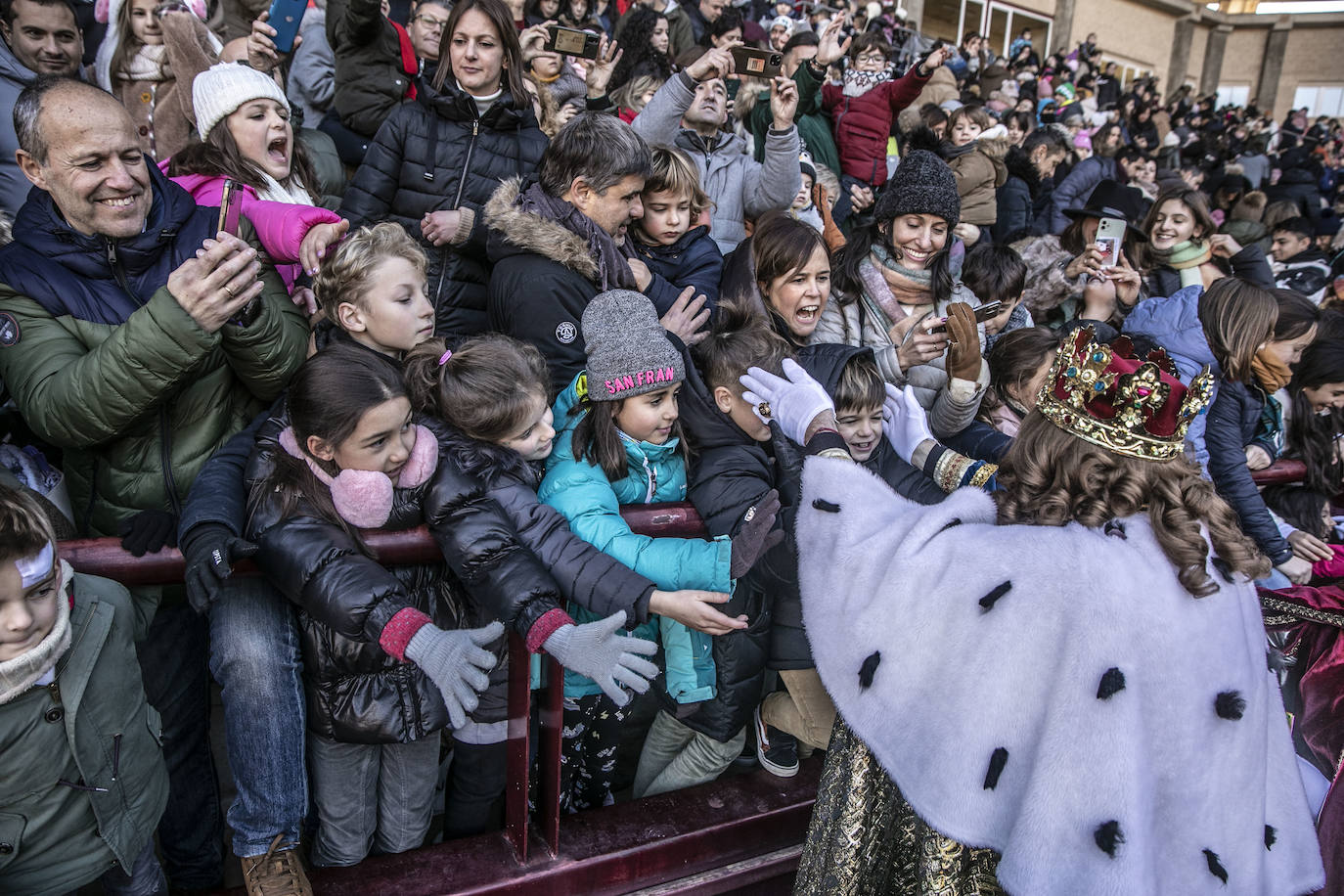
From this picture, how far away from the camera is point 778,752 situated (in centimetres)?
285

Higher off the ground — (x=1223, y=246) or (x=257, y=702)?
(x=1223, y=246)

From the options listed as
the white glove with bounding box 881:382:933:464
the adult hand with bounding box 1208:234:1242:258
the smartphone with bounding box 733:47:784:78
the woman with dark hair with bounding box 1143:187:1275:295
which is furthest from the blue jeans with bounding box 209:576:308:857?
the adult hand with bounding box 1208:234:1242:258

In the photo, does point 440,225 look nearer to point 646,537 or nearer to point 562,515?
point 562,515

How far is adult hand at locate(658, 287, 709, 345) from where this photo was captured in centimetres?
292

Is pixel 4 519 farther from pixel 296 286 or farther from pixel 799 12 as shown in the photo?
pixel 799 12

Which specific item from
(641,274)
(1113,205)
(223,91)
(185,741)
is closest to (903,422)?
(641,274)

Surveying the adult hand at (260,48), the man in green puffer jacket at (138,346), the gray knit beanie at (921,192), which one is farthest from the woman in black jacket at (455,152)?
the gray knit beanie at (921,192)

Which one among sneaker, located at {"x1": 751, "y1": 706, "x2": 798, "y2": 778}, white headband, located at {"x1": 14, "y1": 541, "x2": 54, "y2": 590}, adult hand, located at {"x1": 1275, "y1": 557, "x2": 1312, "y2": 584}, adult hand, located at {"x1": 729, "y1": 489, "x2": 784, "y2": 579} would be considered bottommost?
sneaker, located at {"x1": 751, "y1": 706, "x2": 798, "y2": 778}

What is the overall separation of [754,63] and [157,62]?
2855 millimetres

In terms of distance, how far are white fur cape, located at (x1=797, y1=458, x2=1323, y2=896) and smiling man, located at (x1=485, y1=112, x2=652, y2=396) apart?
1317 millimetres

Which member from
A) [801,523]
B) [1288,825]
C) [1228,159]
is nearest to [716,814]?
[801,523]

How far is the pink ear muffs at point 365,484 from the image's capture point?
197 cm

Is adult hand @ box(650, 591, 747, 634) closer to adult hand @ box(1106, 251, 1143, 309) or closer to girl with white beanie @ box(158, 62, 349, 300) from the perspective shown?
girl with white beanie @ box(158, 62, 349, 300)

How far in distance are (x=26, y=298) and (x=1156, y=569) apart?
2.73 meters
